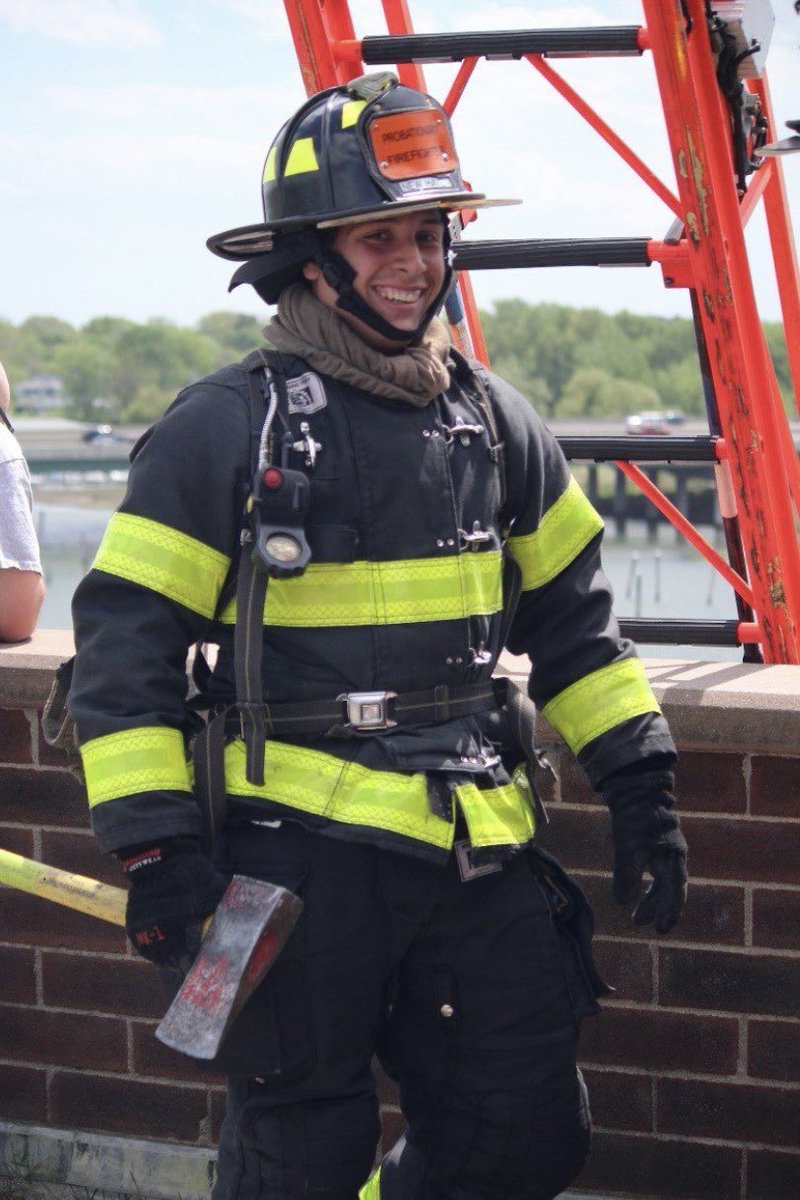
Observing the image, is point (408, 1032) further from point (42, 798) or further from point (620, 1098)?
point (42, 798)

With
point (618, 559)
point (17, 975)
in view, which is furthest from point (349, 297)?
point (618, 559)

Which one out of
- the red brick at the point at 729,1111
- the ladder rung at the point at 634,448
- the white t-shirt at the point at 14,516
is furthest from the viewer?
the ladder rung at the point at 634,448

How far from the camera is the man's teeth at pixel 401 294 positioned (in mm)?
2824

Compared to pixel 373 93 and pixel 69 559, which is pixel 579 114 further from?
pixel 69 559

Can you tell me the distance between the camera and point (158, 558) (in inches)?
104

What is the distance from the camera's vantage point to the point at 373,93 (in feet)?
9.51

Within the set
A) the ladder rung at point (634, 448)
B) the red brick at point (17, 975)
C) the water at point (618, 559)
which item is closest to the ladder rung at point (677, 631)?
the ladder rung at point (634, 448)

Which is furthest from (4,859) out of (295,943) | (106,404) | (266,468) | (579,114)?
(106,404)

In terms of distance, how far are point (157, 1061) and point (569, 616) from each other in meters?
1.66

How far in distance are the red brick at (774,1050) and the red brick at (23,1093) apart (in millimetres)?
1735

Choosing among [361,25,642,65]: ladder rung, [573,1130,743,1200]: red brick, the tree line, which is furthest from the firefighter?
the tree line

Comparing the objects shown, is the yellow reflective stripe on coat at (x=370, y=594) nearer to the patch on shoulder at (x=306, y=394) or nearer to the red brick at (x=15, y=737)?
the patch on shoulder at (x=306, y=394)

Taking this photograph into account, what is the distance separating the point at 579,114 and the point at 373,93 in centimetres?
246

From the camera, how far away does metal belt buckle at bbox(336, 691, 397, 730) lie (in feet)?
8.91
